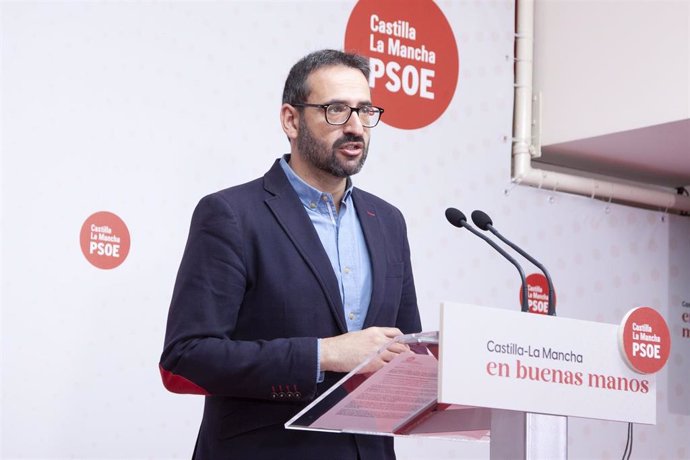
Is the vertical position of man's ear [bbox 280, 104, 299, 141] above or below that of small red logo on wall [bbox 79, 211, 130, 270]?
above

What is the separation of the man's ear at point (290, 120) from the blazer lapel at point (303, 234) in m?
0.16

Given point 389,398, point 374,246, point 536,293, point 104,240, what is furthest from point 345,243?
point 536,293

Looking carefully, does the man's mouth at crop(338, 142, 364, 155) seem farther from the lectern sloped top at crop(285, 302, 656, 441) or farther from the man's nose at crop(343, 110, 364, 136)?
the lectern sloped top at crop(285, 302, 656, 441)

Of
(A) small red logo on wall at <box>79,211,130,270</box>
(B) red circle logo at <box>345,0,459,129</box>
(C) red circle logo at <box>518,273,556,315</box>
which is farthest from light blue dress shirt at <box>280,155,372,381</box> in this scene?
(C) red circle logo at <box>518,273,556,315</box>

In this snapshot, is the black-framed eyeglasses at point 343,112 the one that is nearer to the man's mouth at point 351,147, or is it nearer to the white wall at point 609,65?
the man's mouth at point 351,147

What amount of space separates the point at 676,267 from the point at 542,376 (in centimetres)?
421

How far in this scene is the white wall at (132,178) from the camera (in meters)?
3.51

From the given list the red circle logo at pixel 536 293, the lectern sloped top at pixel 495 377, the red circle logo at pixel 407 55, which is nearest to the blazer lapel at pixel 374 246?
the lectern sloped top at pixel 495 377

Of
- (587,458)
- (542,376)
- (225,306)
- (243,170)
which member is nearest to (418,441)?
(587,458)

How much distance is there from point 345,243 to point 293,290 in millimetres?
235

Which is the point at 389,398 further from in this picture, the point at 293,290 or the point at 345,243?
the point at 345,243

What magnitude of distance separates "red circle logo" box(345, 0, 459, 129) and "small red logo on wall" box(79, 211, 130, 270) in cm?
134

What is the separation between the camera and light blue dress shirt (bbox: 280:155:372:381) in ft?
7.77

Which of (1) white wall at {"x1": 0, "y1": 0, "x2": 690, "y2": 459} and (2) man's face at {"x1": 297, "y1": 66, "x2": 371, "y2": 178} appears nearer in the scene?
(2) man's face at {"x1": 297, "y1": 66, "x2": 371, "y2": 178}
